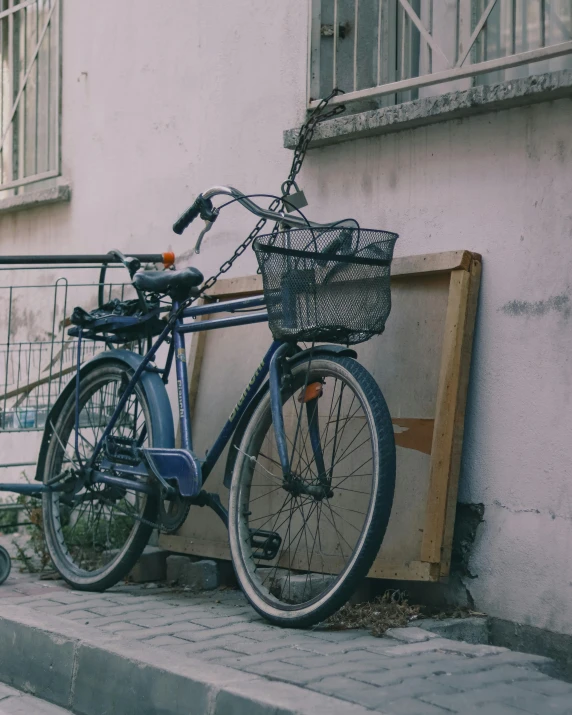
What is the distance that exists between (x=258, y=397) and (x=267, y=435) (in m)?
0.36

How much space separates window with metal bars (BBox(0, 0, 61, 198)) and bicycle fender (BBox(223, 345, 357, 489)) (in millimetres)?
3001

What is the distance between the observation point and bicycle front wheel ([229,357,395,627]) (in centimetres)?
390

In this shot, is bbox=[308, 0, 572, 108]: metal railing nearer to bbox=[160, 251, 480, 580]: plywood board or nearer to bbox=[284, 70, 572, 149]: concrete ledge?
bbox=[284, 70, 572, 149]: concrete ledge

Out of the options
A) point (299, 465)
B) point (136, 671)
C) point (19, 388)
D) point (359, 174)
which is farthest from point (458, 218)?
point (19, 388)

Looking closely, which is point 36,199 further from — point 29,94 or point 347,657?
point 347,657

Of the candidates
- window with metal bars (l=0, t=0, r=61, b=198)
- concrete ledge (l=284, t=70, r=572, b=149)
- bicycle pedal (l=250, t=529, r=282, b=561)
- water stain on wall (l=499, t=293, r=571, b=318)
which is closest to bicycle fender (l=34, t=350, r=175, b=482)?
bicycle pedal (l=250, t=529, r=282, b=561)

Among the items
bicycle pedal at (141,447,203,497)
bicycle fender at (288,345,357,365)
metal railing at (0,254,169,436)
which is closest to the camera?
bicycle fender at (288,345,357,365)

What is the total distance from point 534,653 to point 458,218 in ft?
5.41

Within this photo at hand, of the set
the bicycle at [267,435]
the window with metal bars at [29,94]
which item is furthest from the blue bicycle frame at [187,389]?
the window with metal bars at [29,94]

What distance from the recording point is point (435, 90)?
4738mm

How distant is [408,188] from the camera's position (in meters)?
4.55

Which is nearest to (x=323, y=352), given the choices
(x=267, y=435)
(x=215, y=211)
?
(x=267, y=435)

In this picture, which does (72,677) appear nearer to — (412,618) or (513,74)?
(412,618)

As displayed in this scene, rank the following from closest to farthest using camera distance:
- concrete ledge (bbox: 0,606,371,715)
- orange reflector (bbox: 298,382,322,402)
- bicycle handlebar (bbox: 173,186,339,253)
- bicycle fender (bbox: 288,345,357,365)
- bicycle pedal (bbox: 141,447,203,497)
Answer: concrete ledge (bbox: 0,606,371,715)
bicycle fender (bbox: 288,345,357,365)
orange reflector (bbox: 298,382,322,402)
bicycle handlebar (bbox: 173,186,339,253)
bicycle pedal (bbox: 141,447,203,497)
